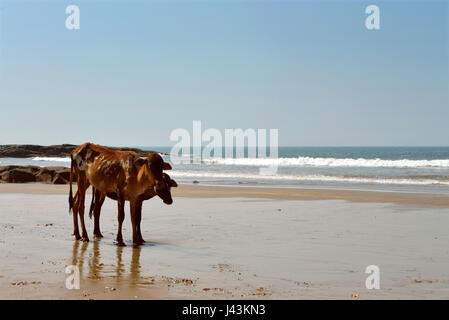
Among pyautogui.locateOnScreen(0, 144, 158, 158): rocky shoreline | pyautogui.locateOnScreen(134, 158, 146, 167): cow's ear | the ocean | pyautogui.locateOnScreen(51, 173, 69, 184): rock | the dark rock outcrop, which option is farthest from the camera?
pyautogui.locateOnScreen(0, 144, 158, 158): rocky shoreline

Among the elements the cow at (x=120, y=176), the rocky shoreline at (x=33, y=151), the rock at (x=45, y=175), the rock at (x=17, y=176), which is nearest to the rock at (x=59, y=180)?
the rock at (x=45, y=175)

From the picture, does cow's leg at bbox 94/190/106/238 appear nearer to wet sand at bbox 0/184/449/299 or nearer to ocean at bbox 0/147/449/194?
wet sand at bbox 0/184/449/299

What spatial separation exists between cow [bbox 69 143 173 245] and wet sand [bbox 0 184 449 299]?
0.70m

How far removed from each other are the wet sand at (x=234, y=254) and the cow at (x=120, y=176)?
697 millimetres

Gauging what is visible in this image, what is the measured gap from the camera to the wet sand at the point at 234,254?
6698 mm

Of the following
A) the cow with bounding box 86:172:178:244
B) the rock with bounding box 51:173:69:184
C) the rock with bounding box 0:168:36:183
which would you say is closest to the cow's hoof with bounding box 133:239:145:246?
the cow with bounding box 86:172:178:244

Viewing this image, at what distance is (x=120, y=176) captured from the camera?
10445 mm

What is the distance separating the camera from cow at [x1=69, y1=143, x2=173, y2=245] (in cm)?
1002

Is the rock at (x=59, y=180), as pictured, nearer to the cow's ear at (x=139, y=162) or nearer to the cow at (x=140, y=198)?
the cow at (x=140, y=198)

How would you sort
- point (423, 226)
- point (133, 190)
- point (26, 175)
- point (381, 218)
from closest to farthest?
point (133, 190) < point (423, 226) < point (381, 218) < point (26, 175)

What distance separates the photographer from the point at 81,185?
1109cm
